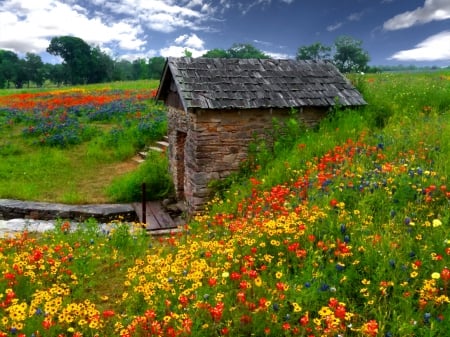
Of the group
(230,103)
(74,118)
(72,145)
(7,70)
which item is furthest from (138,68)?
(230,103)

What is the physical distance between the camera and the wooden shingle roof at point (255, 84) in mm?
9836

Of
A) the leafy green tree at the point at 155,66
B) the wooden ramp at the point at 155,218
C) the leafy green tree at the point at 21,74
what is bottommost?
the wooden ramp at the point at 155,218

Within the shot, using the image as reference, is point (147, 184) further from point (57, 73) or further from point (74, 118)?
point (57, 73)

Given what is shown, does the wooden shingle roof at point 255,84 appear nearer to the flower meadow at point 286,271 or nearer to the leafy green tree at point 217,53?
the flower meadow at point 286,271

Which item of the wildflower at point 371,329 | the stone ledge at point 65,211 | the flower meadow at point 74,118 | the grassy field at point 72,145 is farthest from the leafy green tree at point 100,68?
the wildflower at point 371,329

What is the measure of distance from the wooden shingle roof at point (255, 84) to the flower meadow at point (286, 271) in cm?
318

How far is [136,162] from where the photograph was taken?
16375mm

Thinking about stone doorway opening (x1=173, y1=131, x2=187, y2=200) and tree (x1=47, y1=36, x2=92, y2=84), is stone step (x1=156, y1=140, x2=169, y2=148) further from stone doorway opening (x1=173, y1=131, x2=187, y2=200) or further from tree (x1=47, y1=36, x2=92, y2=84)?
tree (x1=47, y1=36, x2=92, y2=84)

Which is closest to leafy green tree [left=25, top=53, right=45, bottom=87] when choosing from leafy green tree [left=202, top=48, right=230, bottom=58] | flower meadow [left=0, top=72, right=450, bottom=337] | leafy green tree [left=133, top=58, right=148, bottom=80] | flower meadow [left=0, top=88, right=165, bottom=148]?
leafy green tree [left=133, top=58, right=148, bottom=80]

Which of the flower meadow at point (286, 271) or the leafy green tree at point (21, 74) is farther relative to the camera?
the leafy green tree at point (21, 74)

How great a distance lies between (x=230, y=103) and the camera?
383 inches

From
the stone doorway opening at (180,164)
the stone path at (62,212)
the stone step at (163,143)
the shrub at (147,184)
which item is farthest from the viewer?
the stone step at (163,143)

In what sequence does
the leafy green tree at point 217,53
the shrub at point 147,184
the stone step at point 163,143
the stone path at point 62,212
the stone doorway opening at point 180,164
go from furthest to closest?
the leafy green tree at point 217,53, the stone step at point 163,143, the shrub at point 147,184, the stone doorway opening at point 180,164, the stone path at point 62,212

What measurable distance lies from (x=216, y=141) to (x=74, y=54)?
264 ft
